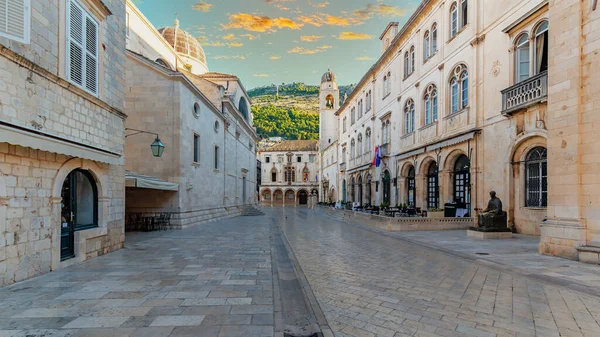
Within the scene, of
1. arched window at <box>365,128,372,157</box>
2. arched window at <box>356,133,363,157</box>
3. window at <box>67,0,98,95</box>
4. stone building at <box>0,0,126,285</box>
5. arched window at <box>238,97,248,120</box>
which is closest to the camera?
stone building at <box>0,0,126,285</box>

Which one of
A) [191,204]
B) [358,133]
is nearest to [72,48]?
[191,204]

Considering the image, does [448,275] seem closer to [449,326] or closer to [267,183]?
[449,326]

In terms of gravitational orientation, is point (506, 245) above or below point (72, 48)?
below

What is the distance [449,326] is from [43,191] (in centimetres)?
760

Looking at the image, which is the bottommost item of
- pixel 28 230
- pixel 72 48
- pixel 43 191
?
pixel 28 230

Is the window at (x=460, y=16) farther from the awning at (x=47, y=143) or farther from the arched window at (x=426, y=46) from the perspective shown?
the awning at (x=47, y=143)

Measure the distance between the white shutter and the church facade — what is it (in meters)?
11.9

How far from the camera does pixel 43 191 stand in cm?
650

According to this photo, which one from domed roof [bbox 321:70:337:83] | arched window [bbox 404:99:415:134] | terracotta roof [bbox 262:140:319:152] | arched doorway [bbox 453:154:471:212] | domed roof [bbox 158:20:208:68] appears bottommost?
arched doorway [bbox 453:154:471:212]

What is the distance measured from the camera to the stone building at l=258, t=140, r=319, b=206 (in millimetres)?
71125

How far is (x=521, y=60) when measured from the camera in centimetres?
1320

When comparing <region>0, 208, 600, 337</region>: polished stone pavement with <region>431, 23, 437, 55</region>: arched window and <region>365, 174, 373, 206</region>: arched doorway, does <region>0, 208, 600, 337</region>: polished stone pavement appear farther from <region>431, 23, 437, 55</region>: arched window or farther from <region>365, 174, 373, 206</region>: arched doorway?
<region>365, 174, 373, 206</region>: arched doorway

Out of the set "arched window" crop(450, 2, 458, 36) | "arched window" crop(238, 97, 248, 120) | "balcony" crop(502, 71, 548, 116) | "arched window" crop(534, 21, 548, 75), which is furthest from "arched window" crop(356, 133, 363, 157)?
"arched window" crop(534, 21, 548, 75)

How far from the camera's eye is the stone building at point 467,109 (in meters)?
12.3
